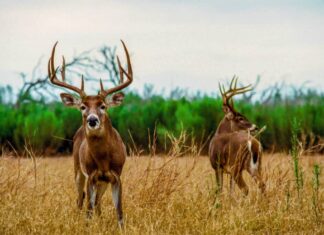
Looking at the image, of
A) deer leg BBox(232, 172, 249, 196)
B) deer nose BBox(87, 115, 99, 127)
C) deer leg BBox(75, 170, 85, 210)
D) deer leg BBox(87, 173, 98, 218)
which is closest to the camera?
deer nose BBox(87, 115, 99, 127)

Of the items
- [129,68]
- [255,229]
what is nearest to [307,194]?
[255,229]

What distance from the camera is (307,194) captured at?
9.56m

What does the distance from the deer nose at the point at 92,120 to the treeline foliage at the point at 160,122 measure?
39.2ft

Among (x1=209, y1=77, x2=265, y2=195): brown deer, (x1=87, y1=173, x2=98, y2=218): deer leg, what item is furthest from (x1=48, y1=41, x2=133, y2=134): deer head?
(x1=209, y1=77, x2=265, y2=195): brown deer

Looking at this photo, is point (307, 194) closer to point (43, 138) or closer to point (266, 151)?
point (266, 151)

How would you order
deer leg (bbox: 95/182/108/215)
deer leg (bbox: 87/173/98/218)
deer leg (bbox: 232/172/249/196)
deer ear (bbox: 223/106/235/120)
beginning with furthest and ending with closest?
deer ear (bbox: 223/106/235/120), deer leg (bbox: 232/172/249/196), deer leg (bbox: 95/182/108/215), deer leg (bbox: 87/173/98/218)

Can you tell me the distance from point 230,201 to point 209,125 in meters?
12.1

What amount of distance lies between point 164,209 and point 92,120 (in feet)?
4.25

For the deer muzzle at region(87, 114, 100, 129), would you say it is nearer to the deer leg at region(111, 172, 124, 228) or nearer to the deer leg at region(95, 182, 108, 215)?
the deer leg at region(111, 172, 124, 228)

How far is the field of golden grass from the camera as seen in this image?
7547 millimetres

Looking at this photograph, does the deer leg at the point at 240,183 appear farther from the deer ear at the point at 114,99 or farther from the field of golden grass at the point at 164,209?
the deer ear at the point at 114,99

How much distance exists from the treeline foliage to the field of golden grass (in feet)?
34.5

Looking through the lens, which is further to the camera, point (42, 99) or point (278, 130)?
point (42, 99)

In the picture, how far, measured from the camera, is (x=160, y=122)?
21.9m
